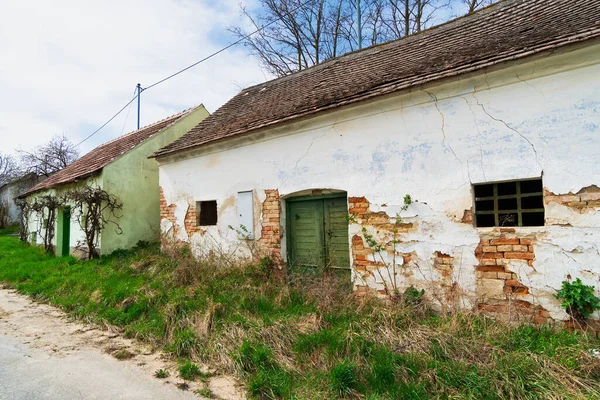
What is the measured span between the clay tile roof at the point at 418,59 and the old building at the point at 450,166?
42mm

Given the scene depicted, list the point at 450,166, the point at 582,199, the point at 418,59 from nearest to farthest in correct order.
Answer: the point at 582,199
the point at 450,166
the point at 418,59

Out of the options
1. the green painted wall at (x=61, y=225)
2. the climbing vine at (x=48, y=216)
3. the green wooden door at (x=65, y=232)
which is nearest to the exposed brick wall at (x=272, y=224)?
the green painted wall at (x=61, y=225)

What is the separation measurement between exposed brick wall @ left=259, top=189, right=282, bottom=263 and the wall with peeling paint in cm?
30

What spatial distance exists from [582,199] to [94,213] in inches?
422

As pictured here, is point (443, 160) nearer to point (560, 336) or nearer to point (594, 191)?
point (594, 191)

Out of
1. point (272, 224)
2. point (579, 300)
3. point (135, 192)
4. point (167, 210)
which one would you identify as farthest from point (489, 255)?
point (135, 192)

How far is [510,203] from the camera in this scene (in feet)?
14.3

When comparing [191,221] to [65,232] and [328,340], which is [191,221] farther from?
[65,232]

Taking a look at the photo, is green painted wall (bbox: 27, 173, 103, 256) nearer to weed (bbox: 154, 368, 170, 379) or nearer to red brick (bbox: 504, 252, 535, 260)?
weed (bbox: 154, 368, 170, 379)

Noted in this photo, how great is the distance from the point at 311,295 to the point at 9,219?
36.0 m

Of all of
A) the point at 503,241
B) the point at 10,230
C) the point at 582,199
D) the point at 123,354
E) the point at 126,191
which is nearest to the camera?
the point at 582,199

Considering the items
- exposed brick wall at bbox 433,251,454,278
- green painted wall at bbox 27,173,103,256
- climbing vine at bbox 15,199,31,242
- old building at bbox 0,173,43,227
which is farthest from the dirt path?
old building at bbox 0,173,43,227

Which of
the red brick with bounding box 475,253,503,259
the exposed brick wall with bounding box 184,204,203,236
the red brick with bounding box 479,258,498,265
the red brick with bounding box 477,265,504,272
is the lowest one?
the red brick with bounding box 477,265,504,272

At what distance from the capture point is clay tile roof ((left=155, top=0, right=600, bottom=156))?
435 cm
